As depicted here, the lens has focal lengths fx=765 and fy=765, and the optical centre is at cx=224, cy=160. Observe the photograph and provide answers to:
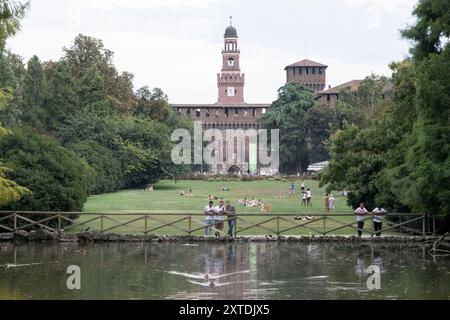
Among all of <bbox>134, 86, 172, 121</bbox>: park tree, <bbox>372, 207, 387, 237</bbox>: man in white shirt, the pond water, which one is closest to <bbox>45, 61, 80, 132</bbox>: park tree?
Result: <bbox>134, 86, 172, 121</bbox>: park tree

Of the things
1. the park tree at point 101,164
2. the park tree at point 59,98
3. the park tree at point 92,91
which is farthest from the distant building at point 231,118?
the park tree at point 101,164

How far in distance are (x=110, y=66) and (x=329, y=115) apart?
28.0 metres

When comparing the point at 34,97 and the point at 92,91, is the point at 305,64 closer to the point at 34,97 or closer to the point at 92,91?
the point at 92,91

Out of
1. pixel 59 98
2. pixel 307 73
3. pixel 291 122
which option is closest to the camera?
pixel 59 98

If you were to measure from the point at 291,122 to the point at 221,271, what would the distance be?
76139 millimetres

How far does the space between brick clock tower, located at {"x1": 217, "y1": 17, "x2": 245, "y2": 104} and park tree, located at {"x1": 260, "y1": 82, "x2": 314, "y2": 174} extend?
151ft

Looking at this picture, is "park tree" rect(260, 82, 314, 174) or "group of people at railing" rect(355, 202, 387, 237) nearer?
"group of people at railing" rect(355, 202, 387, 237)

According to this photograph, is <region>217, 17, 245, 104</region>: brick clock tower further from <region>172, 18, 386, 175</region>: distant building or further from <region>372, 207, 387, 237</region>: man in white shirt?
<region>372, 207, 387, 237</region>: man in white shirt

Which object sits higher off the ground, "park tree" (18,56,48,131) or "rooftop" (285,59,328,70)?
"rooftop" (285,59,328,70)

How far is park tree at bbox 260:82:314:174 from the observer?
9462 cm

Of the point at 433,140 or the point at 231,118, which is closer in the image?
the point at 433,140

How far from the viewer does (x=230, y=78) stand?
480 feet

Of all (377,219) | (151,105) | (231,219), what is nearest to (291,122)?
(151,105)

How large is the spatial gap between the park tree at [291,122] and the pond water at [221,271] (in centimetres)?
6876
